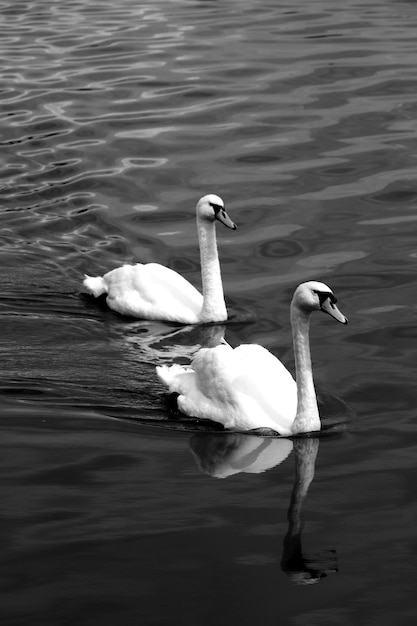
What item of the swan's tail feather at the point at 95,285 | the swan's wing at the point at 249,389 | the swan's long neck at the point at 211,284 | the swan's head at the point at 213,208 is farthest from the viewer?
the swan's tail feather at the point at 95,285

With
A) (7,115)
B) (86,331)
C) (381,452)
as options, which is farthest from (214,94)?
(381,452)

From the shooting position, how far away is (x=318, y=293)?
11.4 metres

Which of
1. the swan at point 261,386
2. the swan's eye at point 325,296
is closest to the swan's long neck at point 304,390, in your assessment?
the swan at point 261,386

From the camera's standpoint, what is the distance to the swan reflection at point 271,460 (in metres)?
9.41

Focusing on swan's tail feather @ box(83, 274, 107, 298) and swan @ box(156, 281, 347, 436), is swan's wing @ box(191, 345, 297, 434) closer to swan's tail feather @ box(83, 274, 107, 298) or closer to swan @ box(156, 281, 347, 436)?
swan @ box(156, 281, 347, 436)

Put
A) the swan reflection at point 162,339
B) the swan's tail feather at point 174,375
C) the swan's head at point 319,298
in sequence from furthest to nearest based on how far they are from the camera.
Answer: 1. the swan reflection at point 162,339
2. the swan's tail feather at point 174,375
3. the swan's head at point 319,298

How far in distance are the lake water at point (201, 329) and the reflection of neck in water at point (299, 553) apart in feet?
0.06

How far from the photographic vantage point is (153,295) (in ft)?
48.9

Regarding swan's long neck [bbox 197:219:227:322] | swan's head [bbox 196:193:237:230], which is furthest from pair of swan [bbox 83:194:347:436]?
swan's head [bbox 196:193:237:230]

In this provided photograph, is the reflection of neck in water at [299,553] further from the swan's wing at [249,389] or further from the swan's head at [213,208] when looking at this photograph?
the swan's head at [213,208]

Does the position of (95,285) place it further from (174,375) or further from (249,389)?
(249,389)

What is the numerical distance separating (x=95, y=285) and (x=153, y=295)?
84 centimetres

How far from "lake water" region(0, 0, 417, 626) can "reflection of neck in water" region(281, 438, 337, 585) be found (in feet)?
0.06

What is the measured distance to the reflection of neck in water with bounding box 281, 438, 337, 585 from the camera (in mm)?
9109
